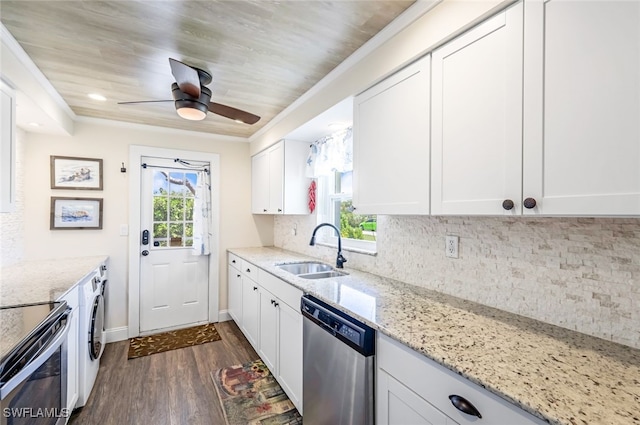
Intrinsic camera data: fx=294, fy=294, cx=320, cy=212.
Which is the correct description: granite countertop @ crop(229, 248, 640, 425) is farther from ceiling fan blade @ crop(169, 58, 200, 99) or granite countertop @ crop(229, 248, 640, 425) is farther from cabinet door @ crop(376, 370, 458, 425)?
ceiling fan blade @ crop(169, 58, 200, 99)

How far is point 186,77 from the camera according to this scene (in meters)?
1.65

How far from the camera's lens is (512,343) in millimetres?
1035

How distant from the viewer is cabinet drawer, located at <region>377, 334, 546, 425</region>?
0.80 meters

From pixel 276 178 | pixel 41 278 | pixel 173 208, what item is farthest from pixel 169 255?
pixel 276 178

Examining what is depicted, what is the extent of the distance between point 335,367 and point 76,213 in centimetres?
304

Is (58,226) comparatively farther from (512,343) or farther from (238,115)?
(512,343)

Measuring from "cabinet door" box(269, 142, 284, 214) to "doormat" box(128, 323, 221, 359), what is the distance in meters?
1.55

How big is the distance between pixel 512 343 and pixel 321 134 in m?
2.19

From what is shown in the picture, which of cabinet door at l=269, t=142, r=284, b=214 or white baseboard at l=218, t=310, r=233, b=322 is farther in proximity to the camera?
white baseboard at l=218, t=310, r=233, b=322

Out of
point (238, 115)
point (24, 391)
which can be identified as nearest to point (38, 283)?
point (24, 391)

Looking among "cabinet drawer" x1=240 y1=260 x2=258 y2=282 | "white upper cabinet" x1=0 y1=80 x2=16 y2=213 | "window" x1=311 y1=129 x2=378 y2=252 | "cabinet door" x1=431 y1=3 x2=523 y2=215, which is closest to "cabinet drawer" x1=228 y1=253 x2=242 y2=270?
"cabinet drawer" x1=240 y1=260 x2=258 y2=282

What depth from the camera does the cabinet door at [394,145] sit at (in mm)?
1412

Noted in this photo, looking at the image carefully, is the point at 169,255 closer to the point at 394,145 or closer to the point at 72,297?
the point at 72,297

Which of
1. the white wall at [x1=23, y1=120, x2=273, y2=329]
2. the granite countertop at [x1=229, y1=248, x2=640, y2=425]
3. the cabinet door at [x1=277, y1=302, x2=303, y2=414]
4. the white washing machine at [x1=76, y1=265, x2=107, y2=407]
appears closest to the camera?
the granite countertop at [x1=229, y1=248, x2=640, y2=425]
